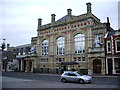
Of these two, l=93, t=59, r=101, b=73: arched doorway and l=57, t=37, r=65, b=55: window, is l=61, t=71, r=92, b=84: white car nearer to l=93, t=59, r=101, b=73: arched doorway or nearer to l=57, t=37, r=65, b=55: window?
l=93, t=59, r=101, b=73: arched doorway

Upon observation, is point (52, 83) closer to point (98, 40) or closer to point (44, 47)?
point (98, 40)

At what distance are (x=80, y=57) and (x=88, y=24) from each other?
807cm

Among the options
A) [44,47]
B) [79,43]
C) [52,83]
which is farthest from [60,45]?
[52,83]

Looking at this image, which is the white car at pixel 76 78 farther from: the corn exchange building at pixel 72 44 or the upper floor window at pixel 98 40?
the upper floor window at pixel 98 40

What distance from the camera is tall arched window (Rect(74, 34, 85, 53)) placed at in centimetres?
4000

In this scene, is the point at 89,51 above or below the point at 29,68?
above

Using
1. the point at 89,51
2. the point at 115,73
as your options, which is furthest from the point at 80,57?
the point at 115,73

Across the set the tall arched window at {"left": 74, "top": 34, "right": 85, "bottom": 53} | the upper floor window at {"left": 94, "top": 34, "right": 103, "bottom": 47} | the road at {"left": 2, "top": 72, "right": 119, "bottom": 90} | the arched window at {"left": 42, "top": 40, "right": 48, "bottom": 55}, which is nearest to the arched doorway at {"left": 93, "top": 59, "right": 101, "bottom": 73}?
the upper floor window at {"left": 94, "top": 34, "right": 103, "bottom": 47}

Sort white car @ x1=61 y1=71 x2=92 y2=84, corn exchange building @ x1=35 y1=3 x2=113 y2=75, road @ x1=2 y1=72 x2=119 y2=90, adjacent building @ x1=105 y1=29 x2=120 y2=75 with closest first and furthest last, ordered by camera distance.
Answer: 1. road @ x1=2 y1=72 x2=119 y2=90
2. white car @ x1=61 y1=71 x2=92 y2=84
3. adjacent building @ x1=105 y1=29 x2=120 y2=75
4. corn exchange building @ x1=35 y1=3 x2=113 y2=75

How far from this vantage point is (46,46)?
48.5m

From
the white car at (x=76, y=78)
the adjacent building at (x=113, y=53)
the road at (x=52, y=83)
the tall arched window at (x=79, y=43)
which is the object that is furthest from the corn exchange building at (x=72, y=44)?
the white car at (x=76, y=78)

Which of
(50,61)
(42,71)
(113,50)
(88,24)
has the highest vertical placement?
(88,24)

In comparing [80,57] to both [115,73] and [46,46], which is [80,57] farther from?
[46,46]

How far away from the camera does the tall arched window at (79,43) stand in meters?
40.0
